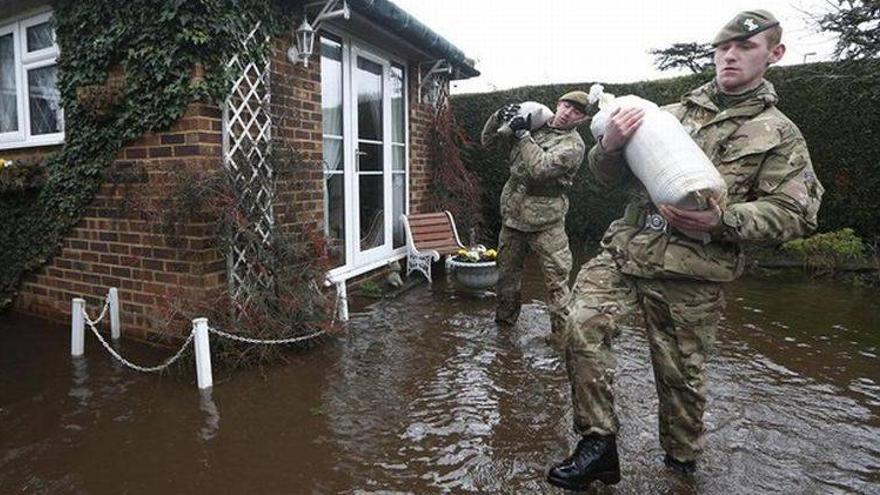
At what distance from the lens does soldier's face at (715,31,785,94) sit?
2.13 m

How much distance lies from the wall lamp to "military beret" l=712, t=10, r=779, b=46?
10.6ft

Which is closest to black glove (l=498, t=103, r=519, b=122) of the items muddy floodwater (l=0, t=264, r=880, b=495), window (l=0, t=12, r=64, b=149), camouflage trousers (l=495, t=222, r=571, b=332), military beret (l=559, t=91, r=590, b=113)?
military beret (l=559, t=91, r=590, b=113)

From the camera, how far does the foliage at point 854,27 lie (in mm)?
6449

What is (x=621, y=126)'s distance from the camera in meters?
2.19

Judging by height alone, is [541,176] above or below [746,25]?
below

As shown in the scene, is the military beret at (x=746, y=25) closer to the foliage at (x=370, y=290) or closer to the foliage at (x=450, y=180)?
the foliage at (x=370, y=290)

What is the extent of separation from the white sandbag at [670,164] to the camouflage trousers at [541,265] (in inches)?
78.9

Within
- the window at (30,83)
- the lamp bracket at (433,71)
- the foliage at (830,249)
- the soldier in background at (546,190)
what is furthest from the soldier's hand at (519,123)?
the foliage at (830,249)

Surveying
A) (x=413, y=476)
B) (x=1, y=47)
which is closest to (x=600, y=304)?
(x=413, y=476)

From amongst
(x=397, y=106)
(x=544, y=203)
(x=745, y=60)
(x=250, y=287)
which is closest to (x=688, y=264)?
(x=745, y=60)

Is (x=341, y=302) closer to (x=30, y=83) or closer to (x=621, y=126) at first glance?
(x=621, y=126)

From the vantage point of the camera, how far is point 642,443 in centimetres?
277

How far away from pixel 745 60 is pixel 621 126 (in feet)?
1.74

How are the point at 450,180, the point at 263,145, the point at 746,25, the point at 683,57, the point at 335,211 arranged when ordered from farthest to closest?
the point at 683,57, the point at 450,180, the point at 335,211, the point at 263,145, the point at 746,25
